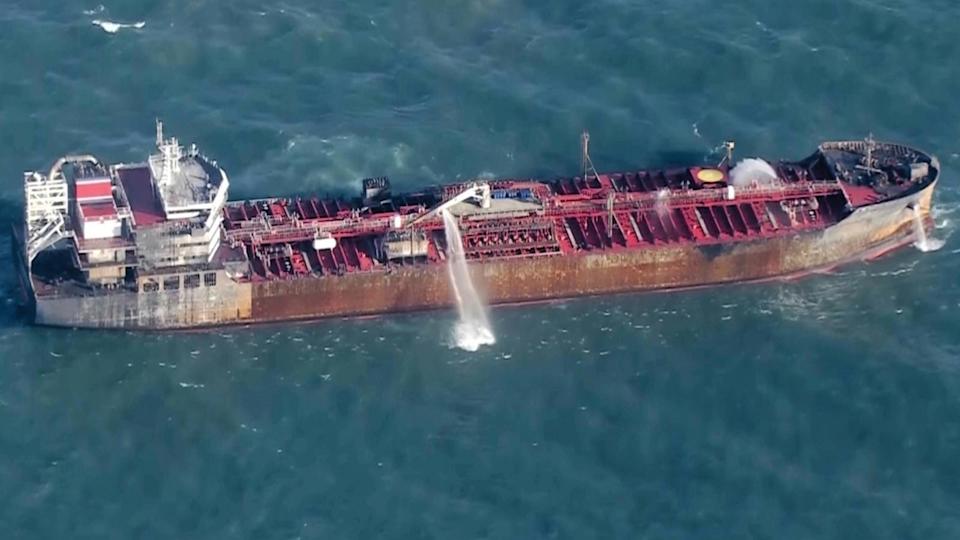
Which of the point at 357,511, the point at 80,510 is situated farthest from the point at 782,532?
the point at 80,510

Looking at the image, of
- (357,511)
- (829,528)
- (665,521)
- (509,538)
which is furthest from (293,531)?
(829,528)

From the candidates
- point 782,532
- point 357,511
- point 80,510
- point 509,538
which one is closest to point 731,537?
point 782,532

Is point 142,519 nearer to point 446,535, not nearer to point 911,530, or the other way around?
point 446,535

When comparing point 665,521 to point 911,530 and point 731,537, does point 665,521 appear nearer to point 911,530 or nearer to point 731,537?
point 731,537

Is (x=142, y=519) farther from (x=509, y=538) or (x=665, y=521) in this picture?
(x=665, y=521)

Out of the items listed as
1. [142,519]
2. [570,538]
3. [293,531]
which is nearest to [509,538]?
[570,538]

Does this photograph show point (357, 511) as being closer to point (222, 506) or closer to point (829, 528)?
point (222, 506)
